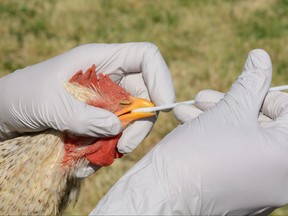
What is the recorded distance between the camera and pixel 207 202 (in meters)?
2.12

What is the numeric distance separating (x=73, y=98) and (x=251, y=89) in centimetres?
75

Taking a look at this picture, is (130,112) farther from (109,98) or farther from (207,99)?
(207,99)

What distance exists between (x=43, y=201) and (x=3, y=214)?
21 centimetres

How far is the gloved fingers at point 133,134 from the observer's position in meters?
2.45

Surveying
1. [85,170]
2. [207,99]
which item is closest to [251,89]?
[207,99]

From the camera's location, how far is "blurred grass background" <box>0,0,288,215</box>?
506cm

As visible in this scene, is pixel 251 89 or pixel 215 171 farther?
pixel 251 89

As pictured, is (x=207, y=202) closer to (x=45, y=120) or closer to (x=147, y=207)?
(x=147, y=207)

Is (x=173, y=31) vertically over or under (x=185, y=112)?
under

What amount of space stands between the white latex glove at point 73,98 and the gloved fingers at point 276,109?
420 millimetres

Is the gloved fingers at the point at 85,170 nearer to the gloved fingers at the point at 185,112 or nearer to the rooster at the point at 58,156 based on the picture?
the rooster at the point at 58,156

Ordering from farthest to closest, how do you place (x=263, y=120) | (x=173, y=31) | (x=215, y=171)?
(x=173, y=31) → (x=263, y=120) → (x=215, y=171)

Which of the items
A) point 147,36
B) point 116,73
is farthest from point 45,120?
point 147,36

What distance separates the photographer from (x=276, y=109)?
7.63ft
